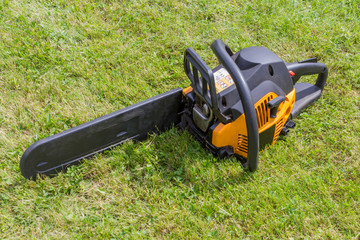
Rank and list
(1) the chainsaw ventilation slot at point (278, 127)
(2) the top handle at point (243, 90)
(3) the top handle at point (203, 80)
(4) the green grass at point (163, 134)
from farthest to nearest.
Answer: (1) the chainsaw ventilation slot at point (278, 127)
(4) the green grass at point (163, 134)
(3) the top handle at point (203, 80)
(2) the top handle at point (243, 90)

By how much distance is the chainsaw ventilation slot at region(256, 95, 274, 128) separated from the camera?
245 centimetres

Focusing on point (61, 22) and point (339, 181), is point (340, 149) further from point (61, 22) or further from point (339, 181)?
point (61, 22)

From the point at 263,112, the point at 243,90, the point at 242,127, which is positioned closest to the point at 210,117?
the point at 242,127

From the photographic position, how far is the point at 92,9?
4363 millimetres

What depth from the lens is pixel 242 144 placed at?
2.59 metres

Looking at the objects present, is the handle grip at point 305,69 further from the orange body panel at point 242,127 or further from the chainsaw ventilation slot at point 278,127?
the chainsaw ventilation slot at point 278,127

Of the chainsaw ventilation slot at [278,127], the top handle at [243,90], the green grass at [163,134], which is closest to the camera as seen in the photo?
the top handle at [243,90]

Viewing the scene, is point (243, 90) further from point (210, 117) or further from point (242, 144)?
point (242, 144)

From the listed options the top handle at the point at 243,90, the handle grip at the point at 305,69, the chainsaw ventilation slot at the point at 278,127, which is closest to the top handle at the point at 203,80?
the top handle at the point at 243,90

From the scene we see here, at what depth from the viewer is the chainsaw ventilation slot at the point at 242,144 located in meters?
2.54

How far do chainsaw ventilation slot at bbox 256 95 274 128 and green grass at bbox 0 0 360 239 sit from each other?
40 centimetres

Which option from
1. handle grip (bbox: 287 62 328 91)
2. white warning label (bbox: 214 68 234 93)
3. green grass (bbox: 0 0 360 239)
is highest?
white warning label (bbox: 214 68 234 93)

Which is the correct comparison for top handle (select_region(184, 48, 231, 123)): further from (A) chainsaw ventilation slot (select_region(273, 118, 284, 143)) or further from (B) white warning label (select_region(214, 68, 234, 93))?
(A) chainsaw ventilation slot (select_region(273, 118, 284, 143))

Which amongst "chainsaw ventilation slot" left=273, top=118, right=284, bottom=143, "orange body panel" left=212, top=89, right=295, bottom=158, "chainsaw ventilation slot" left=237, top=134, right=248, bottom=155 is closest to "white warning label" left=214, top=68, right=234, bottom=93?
"orange body panel" left=212, top=89, right=295, bottom=158
